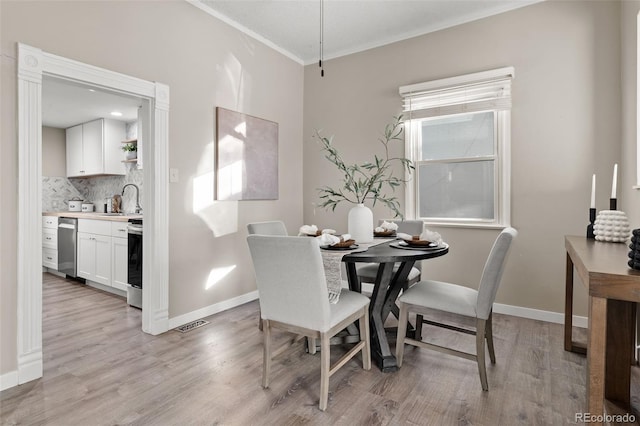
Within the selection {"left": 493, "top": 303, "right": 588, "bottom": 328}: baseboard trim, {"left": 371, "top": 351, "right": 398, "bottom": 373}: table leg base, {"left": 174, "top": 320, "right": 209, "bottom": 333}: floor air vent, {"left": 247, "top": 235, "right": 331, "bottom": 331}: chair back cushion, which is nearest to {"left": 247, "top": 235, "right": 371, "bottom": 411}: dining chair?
{"left": 247, "top": 235, "right": 331, "bottom": 331}: chair back cushion

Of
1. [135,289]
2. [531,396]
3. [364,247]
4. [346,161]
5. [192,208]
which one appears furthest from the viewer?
[346,161]

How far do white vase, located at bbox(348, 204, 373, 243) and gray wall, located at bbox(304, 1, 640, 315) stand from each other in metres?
1.31

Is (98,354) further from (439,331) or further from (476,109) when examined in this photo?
(476,109)

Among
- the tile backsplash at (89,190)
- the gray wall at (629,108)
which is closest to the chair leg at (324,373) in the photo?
the gray wall at (629,108)

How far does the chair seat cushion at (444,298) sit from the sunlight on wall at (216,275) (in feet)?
6.23

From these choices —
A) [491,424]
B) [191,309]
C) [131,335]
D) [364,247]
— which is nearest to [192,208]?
[191,309]

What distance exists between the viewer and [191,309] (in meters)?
3.01

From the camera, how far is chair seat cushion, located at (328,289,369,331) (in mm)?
1812

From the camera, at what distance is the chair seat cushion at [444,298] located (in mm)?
1941

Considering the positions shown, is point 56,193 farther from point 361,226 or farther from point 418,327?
point 418,327

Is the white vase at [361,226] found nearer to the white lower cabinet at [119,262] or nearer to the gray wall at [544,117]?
the gray wall at [544,117]

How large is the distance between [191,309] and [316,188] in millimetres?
2038

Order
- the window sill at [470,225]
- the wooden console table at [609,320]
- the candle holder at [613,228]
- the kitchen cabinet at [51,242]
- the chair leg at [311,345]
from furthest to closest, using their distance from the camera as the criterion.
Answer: the kitchen cabinet at [51,242]
the window sill at [470,225]
the chair leg at [311,345]
the candle holder at [613,228]
the wooden console table at [609,320]

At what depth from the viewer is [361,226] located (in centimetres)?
239
